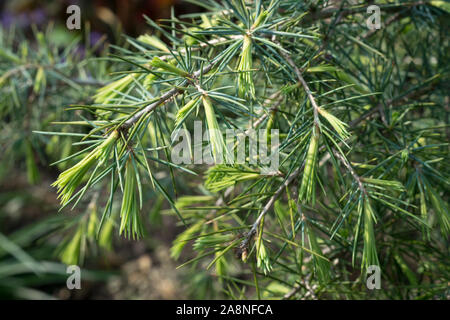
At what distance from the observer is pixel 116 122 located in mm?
413

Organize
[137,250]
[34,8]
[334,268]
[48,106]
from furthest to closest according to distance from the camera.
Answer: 1. [34,8]
2. [137,250]
3. [48,106]
4. [334,268]

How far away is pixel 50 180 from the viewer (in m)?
1.84

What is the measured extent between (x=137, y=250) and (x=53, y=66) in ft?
3.62

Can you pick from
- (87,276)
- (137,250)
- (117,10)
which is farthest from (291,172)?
(117,10)

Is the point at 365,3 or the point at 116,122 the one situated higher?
the point at 365,3

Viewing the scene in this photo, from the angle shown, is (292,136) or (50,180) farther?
(50,180)

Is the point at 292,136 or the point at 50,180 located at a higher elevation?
the point at 50,180

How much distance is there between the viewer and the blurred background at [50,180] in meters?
0.86

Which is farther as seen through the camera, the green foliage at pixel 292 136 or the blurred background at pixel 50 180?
the blurred background at pixel 50 180

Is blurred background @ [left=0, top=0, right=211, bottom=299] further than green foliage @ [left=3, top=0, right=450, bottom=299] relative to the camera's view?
Yes

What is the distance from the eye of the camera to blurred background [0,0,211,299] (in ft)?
2.83

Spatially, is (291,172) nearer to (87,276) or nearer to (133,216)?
(133,216)
